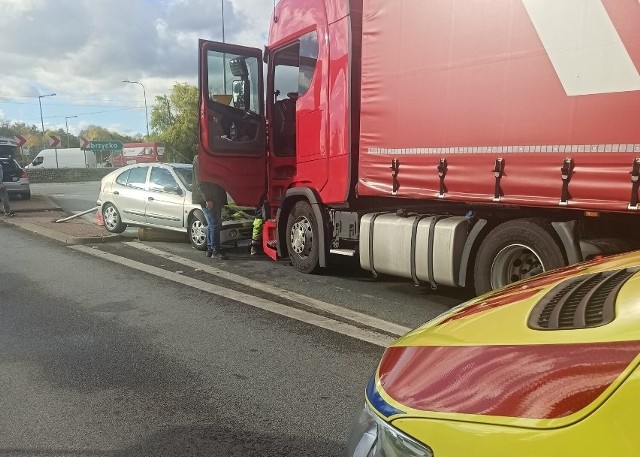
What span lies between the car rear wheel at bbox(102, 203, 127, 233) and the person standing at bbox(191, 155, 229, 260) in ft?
9.81

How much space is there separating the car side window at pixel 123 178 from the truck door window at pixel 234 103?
12.8 ft

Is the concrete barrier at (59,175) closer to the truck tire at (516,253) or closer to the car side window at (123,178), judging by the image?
the car side window at (123,178)

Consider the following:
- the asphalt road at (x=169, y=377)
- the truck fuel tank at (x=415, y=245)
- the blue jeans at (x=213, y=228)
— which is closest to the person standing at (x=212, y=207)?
the blue jeans at (x=213, y=228)

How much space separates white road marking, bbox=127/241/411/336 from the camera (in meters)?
5.07

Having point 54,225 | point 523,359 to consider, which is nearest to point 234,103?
point 54,225

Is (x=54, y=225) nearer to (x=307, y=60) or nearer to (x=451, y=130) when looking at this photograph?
(x=307, y=60)

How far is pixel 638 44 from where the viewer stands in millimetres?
3811

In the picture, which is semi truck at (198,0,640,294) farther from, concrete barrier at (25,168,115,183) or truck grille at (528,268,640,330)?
concrete barrier at (25,168,115,183)

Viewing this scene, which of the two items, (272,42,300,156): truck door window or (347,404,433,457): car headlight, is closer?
(347,404,433,457): car headlight

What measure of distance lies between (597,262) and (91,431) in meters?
2.82

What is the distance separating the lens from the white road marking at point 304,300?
16.6 feet

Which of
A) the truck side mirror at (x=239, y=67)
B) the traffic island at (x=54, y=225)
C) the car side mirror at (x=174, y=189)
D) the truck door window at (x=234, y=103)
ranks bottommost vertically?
the traffic island at (x=54, y=225)

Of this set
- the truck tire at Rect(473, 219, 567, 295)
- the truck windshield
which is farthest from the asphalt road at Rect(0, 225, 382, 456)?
the truck windshield

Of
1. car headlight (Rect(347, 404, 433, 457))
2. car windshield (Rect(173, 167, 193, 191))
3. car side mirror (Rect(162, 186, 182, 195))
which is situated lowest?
car side mirror (Rect(162, 186, 182, 195))
